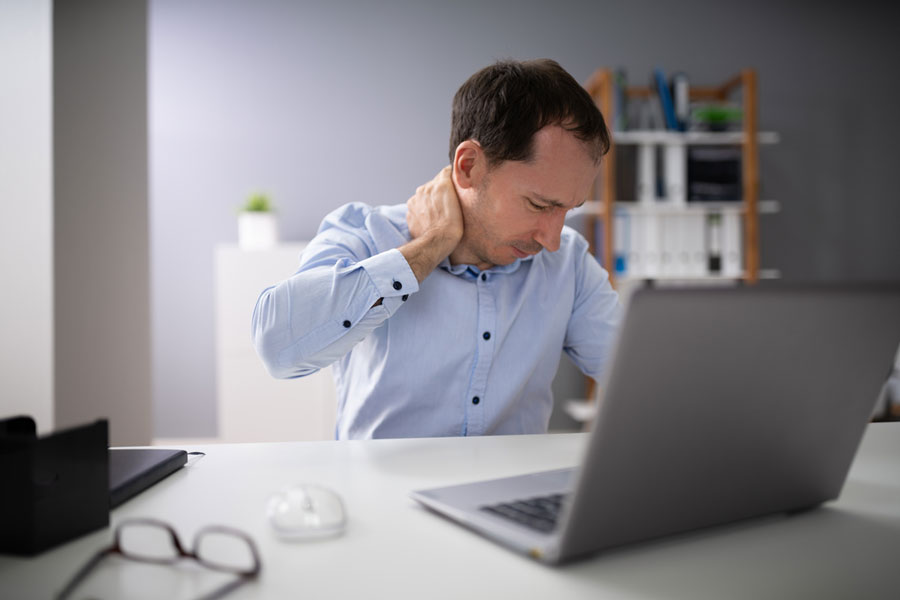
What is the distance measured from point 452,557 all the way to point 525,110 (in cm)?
85

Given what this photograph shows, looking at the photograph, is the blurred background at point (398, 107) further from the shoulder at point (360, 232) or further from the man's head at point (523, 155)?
the man's head at point (523, 155)

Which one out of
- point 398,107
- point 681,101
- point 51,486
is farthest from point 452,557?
point 398,107

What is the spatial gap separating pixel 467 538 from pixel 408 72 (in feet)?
11.9

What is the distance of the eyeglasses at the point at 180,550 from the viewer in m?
0.50

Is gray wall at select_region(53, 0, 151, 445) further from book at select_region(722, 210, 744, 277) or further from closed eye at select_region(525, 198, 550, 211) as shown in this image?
book at select_region(722, 210, 744, 277)

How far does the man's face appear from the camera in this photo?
1.19m

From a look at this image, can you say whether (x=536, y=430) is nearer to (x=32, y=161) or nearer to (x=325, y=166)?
(x=32, y=161)

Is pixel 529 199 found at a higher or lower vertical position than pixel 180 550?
higher

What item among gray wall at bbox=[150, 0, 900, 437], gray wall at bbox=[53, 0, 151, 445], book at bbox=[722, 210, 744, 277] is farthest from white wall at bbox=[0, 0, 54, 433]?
book at bbox=[722, 210, 744, 277]

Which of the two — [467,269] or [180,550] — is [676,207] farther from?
[180,550]

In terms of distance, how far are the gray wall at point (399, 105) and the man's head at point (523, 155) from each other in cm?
266

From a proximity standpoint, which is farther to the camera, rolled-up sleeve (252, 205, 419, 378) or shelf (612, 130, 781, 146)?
shelf (612, 130, 781, 146)

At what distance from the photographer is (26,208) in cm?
181

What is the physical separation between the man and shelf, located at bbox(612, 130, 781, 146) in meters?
2.28
